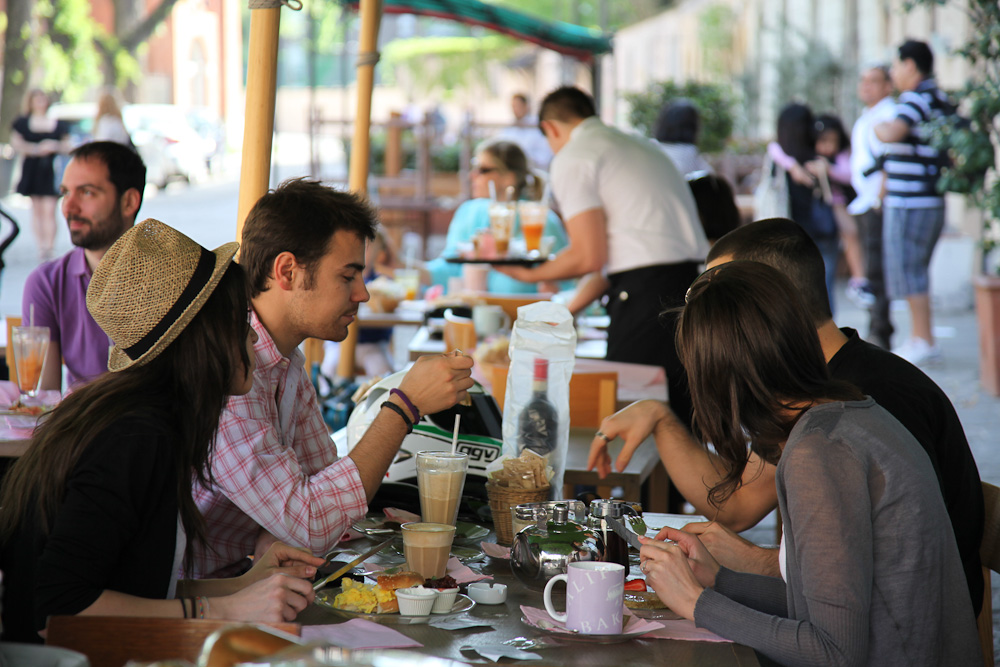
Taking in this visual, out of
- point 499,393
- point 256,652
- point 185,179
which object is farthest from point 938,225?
point 185,179

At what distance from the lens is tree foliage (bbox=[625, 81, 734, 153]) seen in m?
13.4

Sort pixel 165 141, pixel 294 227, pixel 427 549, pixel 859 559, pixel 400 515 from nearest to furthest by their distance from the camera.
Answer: pixel 859 559 < pixel 427 549 < pixel 294 227 < pixel 400 515 < pixel 165 141

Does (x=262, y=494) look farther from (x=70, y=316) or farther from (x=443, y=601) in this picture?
(x=70, y=316)

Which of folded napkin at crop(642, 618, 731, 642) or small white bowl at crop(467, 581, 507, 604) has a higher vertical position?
small white bowl at crop(467, 581, 507, 604)

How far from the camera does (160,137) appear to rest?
71.9ft

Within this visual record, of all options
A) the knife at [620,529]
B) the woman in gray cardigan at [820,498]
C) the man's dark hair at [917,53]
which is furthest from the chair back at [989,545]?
the man's dark hair at [917,53]

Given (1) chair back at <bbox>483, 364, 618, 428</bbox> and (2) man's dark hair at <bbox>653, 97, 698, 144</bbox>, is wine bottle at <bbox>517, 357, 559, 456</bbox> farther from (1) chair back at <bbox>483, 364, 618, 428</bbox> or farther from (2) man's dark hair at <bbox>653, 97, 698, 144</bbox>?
(2) man's dark hair at <bbox>653, 97, 698, 144</bbox>

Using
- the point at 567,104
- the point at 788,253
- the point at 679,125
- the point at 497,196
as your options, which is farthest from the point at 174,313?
the point at 679,125

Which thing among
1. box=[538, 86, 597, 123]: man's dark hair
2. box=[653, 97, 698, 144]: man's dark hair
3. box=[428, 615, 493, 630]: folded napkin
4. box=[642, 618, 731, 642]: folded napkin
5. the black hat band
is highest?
box=[653, 97, 698, 144]: man's dark hair

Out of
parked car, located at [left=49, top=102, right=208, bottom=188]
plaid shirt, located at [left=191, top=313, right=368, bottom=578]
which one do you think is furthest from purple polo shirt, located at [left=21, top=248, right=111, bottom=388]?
parked car, located at [left=49, top=102, right=208, bottom=188]

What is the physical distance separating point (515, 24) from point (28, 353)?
8.21m

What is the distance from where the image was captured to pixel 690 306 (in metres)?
1.72

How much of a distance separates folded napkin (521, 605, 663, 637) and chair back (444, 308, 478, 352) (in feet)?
8.16

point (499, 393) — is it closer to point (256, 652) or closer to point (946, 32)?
point (256, 652)
